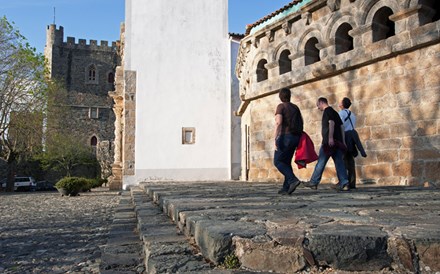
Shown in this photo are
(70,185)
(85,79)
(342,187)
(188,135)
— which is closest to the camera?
(342,187)

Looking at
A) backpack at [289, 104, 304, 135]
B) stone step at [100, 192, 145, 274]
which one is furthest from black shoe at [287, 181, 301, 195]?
stone step at [100, 192, 145, 274]

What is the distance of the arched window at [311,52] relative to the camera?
9055 mm

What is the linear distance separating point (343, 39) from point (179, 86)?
31.4 ft

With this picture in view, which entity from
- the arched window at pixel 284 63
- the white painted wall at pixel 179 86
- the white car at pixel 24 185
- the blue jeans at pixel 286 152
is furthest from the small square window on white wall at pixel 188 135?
the white car at pixel 24 185

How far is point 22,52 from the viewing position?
2203 cm

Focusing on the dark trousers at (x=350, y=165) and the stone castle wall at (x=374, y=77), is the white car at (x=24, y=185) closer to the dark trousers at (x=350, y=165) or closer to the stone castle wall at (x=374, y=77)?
the stone castle wall at (x=374, y=77)

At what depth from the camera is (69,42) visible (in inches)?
1992

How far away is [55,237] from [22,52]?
19699 millimetres

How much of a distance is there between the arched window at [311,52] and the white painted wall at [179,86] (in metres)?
8.07

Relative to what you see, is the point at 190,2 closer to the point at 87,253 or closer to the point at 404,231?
the point at 87,253

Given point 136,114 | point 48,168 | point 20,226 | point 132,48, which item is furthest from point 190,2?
point 48,168

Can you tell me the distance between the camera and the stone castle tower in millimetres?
49562

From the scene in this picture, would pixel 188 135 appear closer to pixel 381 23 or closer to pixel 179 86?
pixel 179 86

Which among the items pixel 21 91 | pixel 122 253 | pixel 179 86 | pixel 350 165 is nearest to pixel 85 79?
pixel 21 91
